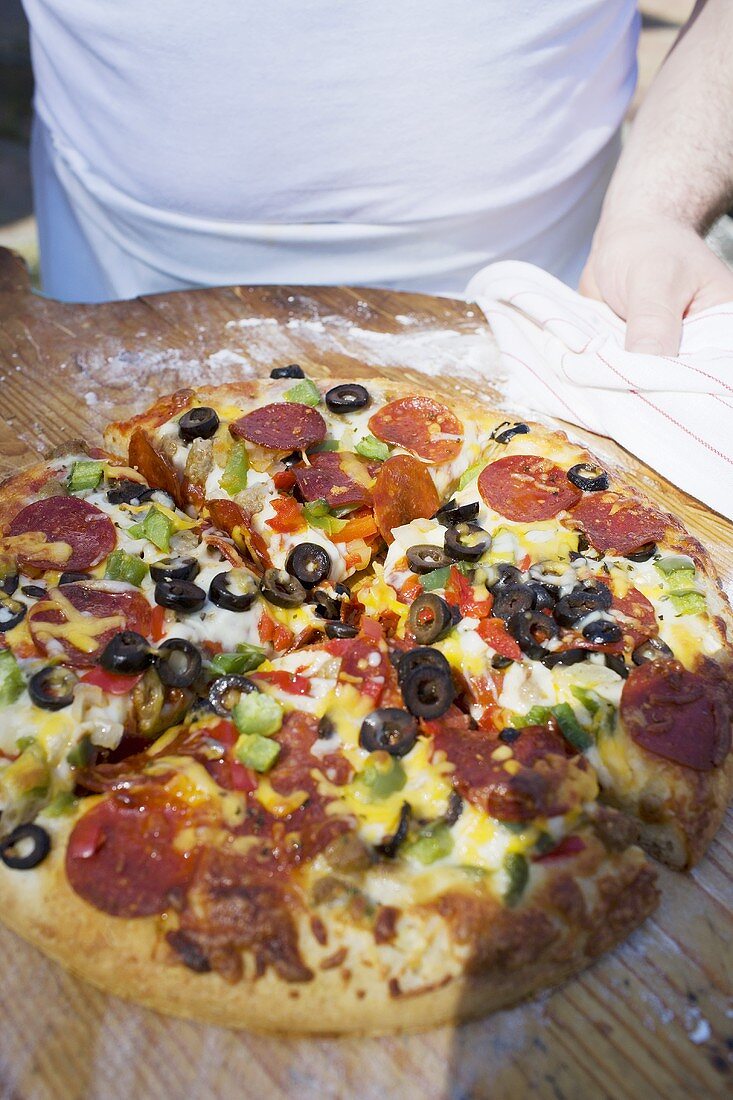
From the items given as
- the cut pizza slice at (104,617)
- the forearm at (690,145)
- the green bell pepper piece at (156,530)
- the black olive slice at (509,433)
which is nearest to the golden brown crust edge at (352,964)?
the cut pizza slice at (104,617)

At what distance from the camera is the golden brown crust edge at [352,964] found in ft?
7.43

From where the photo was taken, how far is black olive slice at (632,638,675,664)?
9.66 ft

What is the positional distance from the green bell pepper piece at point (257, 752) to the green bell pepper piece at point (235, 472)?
122 centimetres

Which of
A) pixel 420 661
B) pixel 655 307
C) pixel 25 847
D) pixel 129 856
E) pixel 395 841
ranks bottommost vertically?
pixel 25 847

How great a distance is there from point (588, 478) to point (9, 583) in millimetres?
2104

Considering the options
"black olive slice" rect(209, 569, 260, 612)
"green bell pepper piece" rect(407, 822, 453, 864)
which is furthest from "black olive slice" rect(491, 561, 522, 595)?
"green bell pepper piece" rect(407, 822, 453, 864)

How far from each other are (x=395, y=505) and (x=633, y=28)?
3.40 meters

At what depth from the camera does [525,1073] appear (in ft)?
7.39

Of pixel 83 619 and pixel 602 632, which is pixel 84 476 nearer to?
pixel 83 619

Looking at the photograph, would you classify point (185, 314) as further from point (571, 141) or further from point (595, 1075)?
point (595, 1075)

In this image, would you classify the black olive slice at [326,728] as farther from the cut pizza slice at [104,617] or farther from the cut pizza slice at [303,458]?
the cut pizza slice at [303,458]

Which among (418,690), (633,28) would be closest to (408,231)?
(633,28)

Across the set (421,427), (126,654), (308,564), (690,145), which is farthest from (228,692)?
(690,145)

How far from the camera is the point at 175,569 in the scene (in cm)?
312
